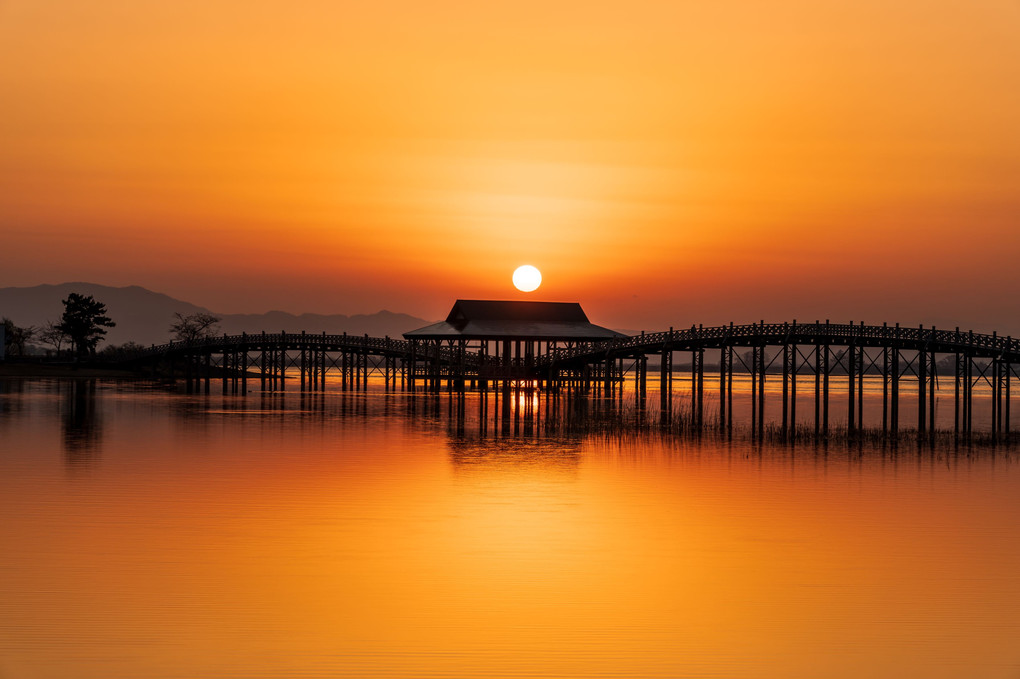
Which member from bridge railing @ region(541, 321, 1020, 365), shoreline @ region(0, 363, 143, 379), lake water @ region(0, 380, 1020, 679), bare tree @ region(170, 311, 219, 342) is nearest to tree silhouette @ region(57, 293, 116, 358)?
shoreline @ region(0, 363, 143, 379)

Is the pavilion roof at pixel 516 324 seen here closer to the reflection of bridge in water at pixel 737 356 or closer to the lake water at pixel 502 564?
the reflection of bridge in water at pixel 737 356

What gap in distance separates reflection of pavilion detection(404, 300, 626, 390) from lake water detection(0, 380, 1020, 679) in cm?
4567

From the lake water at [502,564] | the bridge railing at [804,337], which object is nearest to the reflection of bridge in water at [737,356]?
the bridge railing at [804,337]

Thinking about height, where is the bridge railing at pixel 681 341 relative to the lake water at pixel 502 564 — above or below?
above

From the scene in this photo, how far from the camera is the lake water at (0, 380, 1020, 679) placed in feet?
49.3

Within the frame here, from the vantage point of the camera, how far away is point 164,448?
40000 millimetres

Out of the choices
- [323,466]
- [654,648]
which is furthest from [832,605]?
[323,466]

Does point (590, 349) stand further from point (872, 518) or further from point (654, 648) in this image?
point (654, 648)

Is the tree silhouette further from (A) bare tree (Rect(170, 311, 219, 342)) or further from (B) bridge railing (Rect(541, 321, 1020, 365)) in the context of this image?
(B) bridge railing (Rect(541, 321, 1020, 365))

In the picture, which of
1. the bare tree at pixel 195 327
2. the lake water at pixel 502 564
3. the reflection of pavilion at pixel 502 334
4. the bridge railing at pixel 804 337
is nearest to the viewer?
the lake water at pixel 502 564

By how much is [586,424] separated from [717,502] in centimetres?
2515

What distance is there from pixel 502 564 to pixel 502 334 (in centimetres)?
6460

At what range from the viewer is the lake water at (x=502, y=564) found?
15.0m

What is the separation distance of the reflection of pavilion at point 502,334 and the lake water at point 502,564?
1798 inches
